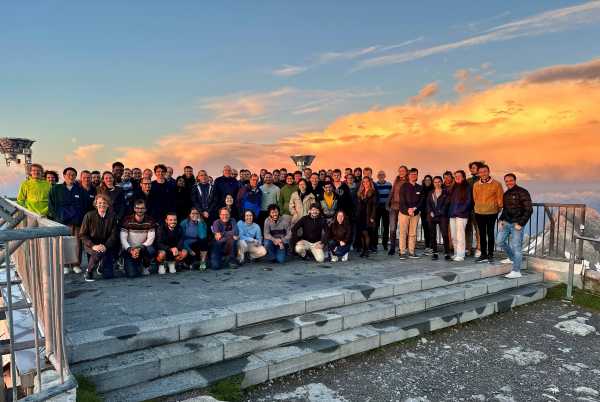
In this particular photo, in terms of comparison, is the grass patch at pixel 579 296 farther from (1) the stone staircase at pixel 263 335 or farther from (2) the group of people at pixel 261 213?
Result: (1) the stone staircase at pixel 263 335

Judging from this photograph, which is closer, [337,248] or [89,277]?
[89,277]

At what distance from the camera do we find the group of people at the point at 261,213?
7512 mm

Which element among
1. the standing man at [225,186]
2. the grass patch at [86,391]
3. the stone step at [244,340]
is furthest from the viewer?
the standing man at [225,186]

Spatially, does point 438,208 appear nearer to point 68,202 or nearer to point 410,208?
point 410,208

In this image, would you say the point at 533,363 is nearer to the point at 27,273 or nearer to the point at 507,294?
the point at 507,294

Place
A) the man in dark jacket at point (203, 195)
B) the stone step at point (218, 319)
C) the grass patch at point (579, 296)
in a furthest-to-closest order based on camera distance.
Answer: the man in dark jacket at point (203, 195) < the grass patch at point (579, 296) < the stone step at point (218, 319)

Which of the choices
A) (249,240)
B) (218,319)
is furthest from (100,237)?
(218,319)

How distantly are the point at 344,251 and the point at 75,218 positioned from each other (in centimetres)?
535

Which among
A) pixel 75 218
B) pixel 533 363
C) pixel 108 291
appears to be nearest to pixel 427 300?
pixel 533 363

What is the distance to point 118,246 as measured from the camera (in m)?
7.39

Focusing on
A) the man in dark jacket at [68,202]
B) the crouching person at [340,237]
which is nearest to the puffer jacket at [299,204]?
the crouching person at [340,237]

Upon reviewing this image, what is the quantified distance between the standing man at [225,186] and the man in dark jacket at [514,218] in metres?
5.56

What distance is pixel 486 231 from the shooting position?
9016mm

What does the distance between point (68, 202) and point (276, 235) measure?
13.3 ft
